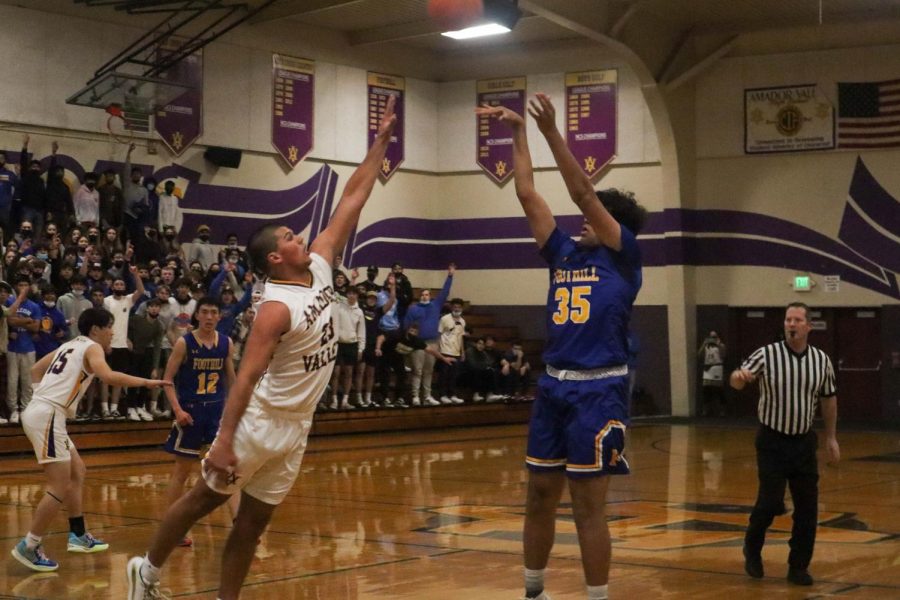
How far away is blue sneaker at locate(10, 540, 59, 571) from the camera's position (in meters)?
8.41

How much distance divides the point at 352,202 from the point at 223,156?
19.1 meters

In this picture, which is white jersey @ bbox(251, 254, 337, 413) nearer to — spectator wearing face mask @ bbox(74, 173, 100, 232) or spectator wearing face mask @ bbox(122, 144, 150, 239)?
spectator wearing face mask @ bbox(74, 173, 100, 232)

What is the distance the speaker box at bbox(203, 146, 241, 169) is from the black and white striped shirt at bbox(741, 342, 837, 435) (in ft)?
58.6

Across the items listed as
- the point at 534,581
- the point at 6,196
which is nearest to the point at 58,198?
the point at 6,196

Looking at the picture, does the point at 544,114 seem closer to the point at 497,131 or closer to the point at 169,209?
the point at 169,209

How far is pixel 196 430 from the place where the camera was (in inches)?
379

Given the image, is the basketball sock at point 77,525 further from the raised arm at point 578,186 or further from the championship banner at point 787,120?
the championship banner at point 787,120

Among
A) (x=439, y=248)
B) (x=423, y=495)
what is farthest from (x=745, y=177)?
(x=423, y=495)

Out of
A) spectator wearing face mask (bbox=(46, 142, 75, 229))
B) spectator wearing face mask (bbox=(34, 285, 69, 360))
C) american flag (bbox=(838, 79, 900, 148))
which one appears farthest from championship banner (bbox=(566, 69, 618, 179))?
spectator wearing face mask (bbox=(34, 285, 69, 360))

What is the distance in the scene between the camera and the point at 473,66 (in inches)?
1143

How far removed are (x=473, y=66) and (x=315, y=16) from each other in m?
4.60

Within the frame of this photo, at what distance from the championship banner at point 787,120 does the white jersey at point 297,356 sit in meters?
21.6

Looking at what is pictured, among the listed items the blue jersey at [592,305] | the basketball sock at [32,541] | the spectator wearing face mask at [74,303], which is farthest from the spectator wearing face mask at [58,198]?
the blue jersey at [592,305]

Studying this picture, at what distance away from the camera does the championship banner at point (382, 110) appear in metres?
27.8
